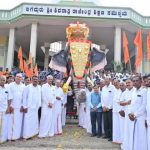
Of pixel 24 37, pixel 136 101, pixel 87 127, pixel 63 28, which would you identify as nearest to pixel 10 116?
pixel 87 127

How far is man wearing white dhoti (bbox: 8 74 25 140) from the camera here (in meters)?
7.50

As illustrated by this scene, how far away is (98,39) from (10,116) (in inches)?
677

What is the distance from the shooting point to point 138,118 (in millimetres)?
5840

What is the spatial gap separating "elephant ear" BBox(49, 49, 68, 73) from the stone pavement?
3.24 metres

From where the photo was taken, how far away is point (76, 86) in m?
10.2

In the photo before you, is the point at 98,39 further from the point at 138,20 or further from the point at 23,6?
the point at 23,6

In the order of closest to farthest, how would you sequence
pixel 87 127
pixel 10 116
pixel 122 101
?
pixel 122 101 < pixel 10 116 < pixel 87 127

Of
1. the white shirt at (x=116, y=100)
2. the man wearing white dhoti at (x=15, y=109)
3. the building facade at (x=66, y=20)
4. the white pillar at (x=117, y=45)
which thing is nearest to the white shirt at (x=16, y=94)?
the man wearing white dhoti at (x=15, y=109)

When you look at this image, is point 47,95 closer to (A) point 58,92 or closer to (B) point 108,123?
(A) point 58,92

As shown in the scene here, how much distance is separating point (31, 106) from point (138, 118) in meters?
2.98

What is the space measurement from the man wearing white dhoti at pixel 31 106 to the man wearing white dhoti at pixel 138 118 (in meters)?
2.75

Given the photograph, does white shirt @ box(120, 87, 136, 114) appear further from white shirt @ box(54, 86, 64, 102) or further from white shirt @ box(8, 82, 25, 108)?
white shirt @ box(8, 82, 25, 108)

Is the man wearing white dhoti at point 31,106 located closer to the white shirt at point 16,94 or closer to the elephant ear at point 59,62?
the white shirt at point 16,94

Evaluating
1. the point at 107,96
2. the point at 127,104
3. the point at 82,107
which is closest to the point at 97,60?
the point at 82,107
